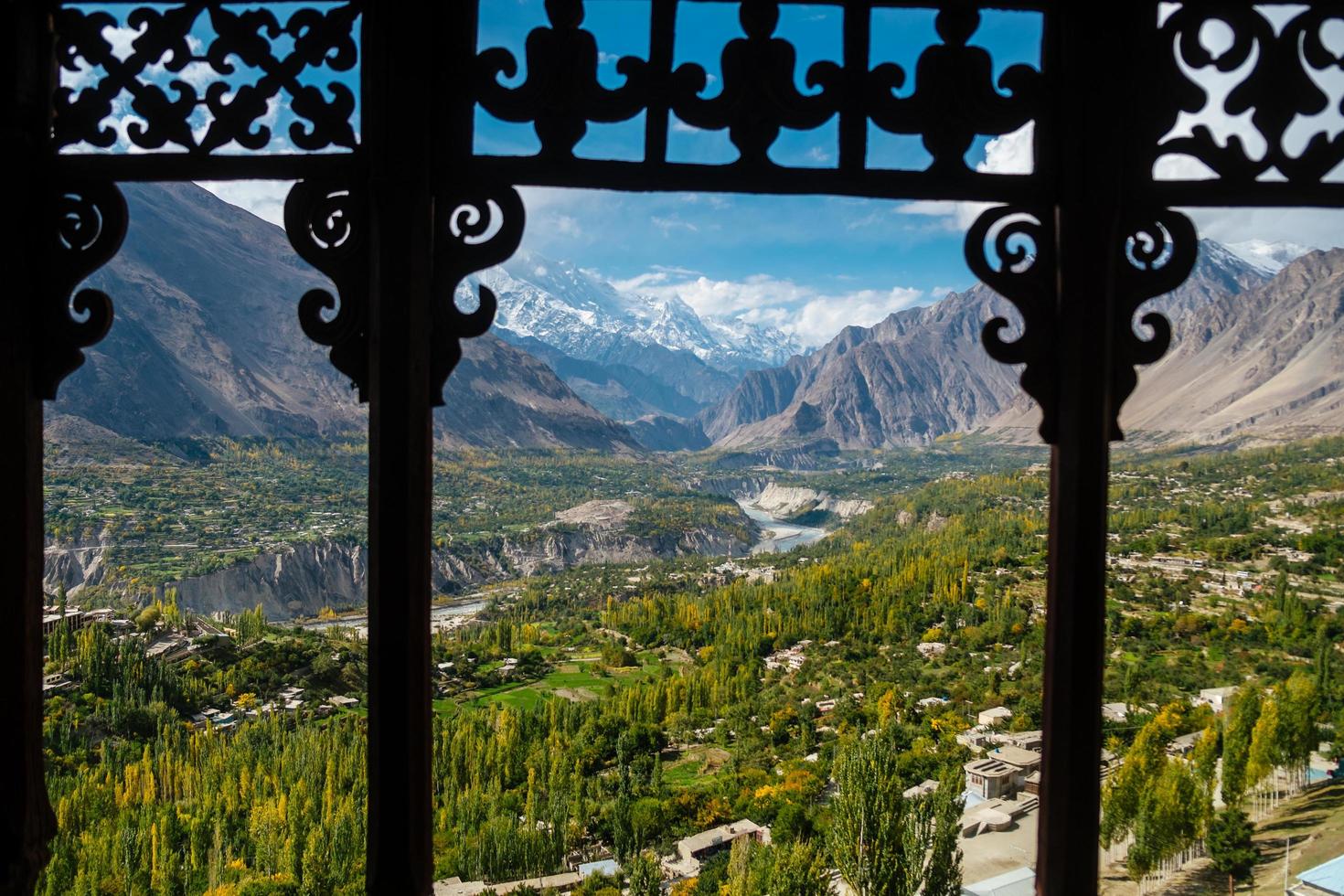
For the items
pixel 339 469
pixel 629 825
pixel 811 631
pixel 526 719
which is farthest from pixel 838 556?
pixel 339 469

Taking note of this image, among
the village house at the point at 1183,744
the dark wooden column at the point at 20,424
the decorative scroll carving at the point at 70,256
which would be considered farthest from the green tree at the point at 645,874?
the decorative scroll carving at the point at 70,256

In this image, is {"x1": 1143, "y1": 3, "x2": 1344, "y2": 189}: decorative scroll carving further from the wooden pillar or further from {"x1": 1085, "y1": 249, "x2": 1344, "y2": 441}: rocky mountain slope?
{"x1": 1085, "y1": 249, "x2": 1344, "y2": 441}: rocky mountain slope

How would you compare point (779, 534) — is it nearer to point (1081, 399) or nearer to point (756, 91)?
point (1081, 399)

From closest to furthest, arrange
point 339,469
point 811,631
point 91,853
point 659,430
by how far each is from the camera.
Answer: point 91,853, point 811,631, point 339,469, point 659,430

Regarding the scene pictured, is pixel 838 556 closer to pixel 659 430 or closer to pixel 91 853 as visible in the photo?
pixel 91 853

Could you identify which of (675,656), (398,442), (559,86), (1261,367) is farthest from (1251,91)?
(1261,367)

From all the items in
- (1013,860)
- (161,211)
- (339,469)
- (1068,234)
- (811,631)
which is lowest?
(1013,860)

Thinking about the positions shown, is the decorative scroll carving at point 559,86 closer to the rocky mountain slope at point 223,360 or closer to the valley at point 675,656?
the valley at point 675,656
